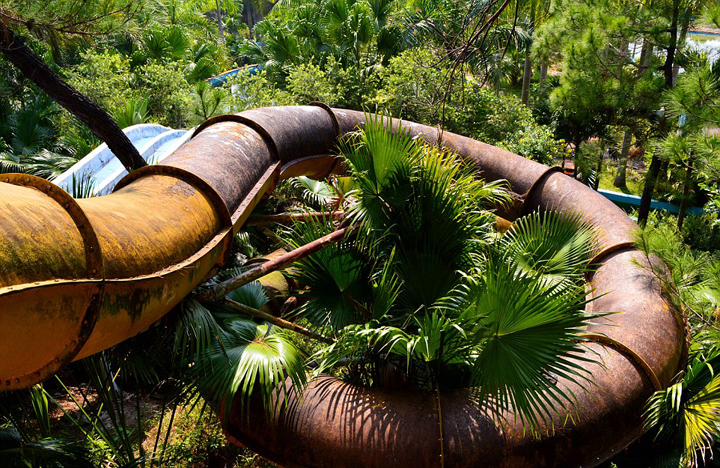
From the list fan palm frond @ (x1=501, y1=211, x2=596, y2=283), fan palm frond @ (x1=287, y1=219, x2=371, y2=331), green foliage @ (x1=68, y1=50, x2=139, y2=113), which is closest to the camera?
fan palm frond @ (x1=287, y1=219, x2=371, y2=331)

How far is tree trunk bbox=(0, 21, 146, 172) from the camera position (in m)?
5.66

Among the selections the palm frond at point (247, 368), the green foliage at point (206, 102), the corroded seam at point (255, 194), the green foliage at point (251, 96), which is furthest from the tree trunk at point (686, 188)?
the green foliage at point (206, 102)

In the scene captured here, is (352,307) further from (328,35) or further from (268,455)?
(328,35)

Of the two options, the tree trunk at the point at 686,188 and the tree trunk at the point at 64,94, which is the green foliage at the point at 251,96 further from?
the tree trunk at the point at 686,188

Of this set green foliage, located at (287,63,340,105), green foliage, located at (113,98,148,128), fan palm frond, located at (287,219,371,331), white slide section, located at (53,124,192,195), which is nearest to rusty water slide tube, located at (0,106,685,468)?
fan palm frond, located at (287,219,371,331)

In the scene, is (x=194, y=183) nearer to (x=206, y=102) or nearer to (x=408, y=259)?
(x=408, y=259)

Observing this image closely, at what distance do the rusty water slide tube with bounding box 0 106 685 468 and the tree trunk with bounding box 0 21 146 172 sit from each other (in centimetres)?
250

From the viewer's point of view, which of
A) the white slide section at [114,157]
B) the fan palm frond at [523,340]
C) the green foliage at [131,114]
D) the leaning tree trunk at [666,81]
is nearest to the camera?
the fan palm frond at [523,340]

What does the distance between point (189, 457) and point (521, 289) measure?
A: 368 cm

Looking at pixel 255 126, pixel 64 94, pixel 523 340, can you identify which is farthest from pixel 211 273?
pixel 64 94

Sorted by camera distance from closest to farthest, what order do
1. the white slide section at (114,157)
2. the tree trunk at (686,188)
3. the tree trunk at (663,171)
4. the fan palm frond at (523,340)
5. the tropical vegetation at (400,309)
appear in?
the fan palm frond at (523,340)
the tropical vegetation at (400,309)
the white slide section at (114,157)
the tree trunk at (686,188)
the tree trunk at (663,171)

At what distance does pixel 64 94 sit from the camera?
19.8 ft

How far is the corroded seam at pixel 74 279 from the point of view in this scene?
79.7 inches

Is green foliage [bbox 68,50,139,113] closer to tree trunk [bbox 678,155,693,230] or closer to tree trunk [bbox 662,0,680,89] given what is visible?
tree trunk [bbox 662,0,680,89]
